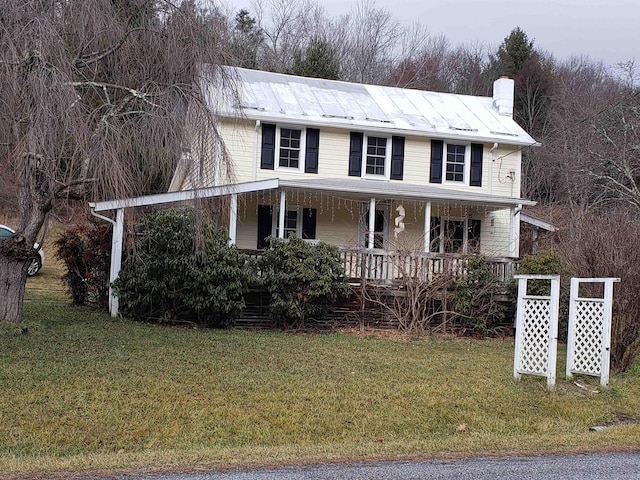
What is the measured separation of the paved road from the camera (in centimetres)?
551

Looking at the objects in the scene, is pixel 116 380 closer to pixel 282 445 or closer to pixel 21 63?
pixel 282 445

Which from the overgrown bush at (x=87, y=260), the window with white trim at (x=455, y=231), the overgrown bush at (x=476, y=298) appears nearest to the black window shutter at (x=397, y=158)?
the window with white trim at (x=455, y=231)

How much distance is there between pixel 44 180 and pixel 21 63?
192cm

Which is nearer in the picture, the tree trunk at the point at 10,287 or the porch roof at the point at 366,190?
the tree trunk at the point at 10,287

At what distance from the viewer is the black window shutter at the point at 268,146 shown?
18297 mm

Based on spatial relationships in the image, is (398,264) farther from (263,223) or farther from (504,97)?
(504,97)

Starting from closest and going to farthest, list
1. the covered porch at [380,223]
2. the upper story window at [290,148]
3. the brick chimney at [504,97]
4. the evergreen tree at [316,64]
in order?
the covered porch at [380,223]
the upper story window at [290,148]
the brick chimney at [504,97]
the evergreen tree at [316,64]

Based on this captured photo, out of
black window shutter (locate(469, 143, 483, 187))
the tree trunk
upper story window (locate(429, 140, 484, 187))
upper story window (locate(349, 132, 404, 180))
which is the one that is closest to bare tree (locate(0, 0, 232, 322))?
the tree trunk

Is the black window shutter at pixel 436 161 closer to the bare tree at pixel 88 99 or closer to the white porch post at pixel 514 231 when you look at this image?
the white porch post at pixel 514 231

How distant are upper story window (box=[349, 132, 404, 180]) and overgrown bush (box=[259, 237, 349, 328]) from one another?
14.9 feet

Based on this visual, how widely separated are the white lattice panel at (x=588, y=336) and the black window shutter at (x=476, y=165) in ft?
31.8

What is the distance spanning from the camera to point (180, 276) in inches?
542

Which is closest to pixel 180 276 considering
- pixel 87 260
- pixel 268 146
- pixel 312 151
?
pixel 87 260

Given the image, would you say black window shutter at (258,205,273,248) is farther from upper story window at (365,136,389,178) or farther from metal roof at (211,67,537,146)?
upper story window at (365,136,389,178)
